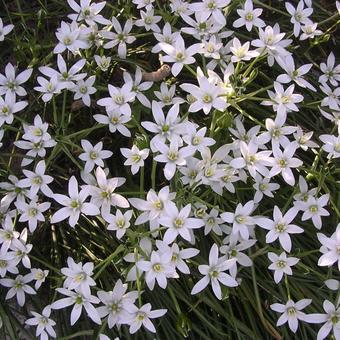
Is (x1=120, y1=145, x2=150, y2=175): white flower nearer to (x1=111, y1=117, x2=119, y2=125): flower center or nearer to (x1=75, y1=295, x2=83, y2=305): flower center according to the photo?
(x1=111, y1=117, x2=119, y2=125): flower center

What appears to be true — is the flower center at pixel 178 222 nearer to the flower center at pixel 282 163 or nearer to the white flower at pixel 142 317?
the white flower at pixel 142 317

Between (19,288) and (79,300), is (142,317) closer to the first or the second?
(79,300)

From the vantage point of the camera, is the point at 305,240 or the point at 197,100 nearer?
the point at 197,100

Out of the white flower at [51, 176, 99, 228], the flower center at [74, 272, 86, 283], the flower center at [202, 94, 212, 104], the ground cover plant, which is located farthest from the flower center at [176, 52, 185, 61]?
the flower center at [74, 272, 86, 283]

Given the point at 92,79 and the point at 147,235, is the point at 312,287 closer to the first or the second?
the point at 147,235

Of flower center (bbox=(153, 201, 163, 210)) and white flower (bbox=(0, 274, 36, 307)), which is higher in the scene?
flower center (bbox=(153, 201, 163, 210))

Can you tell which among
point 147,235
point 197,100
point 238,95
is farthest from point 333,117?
point 147,235
